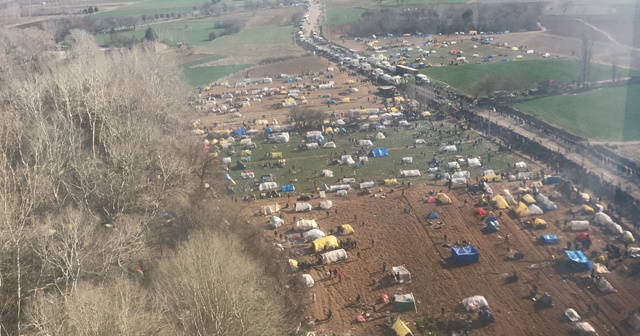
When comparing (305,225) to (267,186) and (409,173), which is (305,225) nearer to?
(267,186)

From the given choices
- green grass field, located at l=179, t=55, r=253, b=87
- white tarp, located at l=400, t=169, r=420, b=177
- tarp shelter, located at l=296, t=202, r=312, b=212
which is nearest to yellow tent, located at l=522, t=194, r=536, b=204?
white tarp, located at l=400, t=169, r=420, b=177

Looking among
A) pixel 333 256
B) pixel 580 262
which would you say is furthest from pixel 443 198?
pixel 580 262

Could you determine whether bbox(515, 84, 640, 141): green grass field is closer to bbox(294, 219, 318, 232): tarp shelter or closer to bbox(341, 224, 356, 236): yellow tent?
bbox(341, 224, 356, 236): yellow tent

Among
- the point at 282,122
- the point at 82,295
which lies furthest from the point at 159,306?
the point at 282,122

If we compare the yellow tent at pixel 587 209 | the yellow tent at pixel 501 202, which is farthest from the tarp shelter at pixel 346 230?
the yellow tent at pixel 587 209

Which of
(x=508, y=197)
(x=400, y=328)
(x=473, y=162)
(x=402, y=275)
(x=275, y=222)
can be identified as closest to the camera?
(x=400, y=328)

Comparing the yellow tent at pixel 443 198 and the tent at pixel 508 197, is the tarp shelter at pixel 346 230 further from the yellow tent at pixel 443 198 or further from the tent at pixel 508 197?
the tent at pixel 508 197
